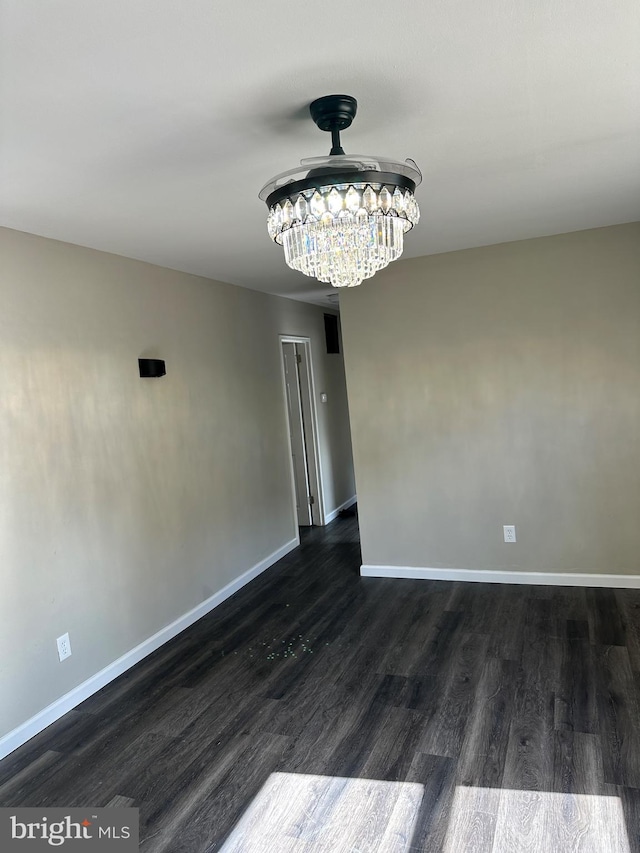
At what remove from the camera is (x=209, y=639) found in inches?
144

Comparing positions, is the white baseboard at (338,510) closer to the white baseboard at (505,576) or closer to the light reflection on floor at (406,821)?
the white baseboard at (505,576)

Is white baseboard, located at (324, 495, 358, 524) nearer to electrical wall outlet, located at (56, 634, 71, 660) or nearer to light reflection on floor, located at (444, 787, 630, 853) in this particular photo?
electrical wall outlet, located at (56, 634, 71, 660)

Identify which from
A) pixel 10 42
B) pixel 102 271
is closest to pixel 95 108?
pixel 10 42

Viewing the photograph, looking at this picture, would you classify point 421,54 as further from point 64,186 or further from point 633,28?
point 64,186

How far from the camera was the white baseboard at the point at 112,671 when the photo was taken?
2676 mm

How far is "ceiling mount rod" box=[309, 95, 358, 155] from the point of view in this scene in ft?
5.49

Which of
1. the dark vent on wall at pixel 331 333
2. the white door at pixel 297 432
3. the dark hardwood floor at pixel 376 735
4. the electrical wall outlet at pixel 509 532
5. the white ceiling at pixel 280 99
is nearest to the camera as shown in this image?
the white ceiling at pixel 280 99

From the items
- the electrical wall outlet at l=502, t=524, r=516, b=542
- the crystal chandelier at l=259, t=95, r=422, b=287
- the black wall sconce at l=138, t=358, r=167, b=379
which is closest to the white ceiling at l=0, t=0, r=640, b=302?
the crystal chandelier at l=259, t=95, r=422, b=287

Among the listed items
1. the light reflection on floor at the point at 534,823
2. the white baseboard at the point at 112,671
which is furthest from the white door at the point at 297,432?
the light reflection on floor at the point at 534,823

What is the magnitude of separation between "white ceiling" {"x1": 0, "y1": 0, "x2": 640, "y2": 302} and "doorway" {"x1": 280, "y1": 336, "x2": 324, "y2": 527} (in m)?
3.05

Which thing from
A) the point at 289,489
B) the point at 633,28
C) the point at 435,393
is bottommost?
the point at 289,489

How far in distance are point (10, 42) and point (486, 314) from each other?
329 cm

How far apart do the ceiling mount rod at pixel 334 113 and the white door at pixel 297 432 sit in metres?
3.99

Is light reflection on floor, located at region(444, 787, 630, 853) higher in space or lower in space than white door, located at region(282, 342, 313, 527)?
lower
